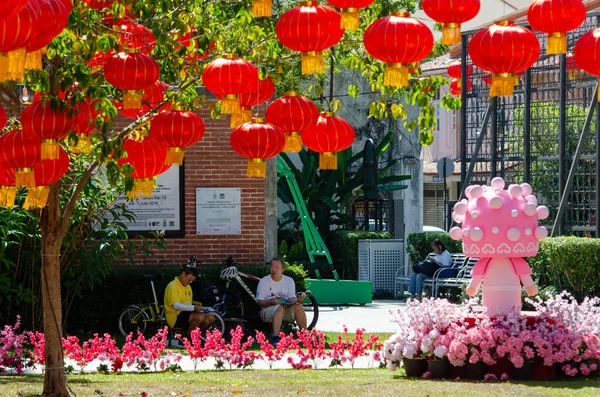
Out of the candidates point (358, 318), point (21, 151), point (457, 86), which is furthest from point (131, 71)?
point (457, 86)

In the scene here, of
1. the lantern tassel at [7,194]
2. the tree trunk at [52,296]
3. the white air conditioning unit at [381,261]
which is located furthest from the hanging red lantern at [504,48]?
the white air conditioning unit at [381,261]

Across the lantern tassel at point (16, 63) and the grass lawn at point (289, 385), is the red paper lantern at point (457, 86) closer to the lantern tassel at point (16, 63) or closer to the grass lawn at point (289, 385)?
the grass lawn at point (289, 385)

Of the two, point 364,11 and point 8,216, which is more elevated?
point 364,11

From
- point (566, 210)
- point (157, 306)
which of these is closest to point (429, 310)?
point (157, 306)

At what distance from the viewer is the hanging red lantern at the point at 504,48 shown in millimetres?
9469

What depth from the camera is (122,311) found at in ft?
54.1

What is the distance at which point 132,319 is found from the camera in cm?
1588

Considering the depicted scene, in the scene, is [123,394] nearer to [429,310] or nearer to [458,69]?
[429,310]

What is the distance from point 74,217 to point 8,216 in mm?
889

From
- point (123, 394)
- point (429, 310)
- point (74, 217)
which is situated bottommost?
point (123, 394)

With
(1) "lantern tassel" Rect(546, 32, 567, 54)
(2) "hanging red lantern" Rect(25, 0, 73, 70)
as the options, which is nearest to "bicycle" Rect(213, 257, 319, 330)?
(1) "lantern tassel" Rect(546, 32, 567, 54)

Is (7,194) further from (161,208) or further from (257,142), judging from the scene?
(161,208)

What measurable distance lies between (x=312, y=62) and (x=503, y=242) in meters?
3.33

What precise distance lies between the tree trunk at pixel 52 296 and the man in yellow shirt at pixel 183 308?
190 inches
